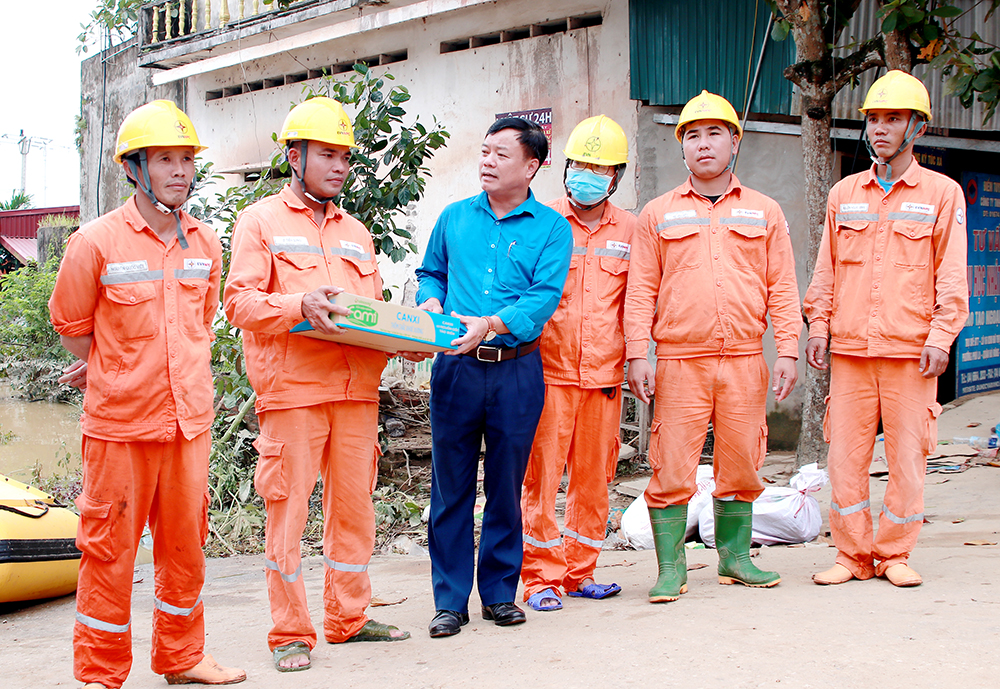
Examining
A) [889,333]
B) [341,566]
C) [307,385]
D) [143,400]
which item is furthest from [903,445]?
[143,400]

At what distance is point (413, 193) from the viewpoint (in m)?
6.72

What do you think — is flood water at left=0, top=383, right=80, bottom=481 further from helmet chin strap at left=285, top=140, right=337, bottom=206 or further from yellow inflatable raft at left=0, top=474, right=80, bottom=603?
helmet chin strap at left=285, top=140, right=337, bottom=206

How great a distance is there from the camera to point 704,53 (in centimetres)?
836

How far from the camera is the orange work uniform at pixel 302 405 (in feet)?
11.2

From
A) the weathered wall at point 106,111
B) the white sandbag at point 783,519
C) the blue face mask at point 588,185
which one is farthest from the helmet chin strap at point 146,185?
the weathered wall at point 106,111

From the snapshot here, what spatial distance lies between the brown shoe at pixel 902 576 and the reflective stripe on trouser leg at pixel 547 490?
1.47 m

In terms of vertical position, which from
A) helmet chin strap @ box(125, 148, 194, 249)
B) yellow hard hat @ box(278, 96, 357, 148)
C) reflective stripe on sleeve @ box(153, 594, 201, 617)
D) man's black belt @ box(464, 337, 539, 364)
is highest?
yellow hard hat @ box(278, 96, 357, 148)

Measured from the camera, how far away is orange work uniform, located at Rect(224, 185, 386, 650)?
3420mm

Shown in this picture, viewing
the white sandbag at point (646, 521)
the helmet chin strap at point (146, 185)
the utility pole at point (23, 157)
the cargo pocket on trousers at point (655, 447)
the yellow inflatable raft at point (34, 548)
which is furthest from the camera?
the utility pole at point (23, 157)

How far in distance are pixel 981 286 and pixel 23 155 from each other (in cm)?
4419

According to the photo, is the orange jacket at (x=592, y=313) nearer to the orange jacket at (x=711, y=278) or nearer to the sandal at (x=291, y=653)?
the orange jacket at (x=711, y=278)

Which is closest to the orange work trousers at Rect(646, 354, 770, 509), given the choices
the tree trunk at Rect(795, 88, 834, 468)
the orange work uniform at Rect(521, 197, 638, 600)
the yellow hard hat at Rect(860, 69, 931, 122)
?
the orange work uniform at Rect(521, 197, 638, 600)

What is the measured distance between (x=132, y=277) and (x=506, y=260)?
1488 millimetres

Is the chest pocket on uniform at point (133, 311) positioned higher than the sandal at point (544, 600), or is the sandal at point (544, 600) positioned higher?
the chest pocket on uniform at point (133, 311)
